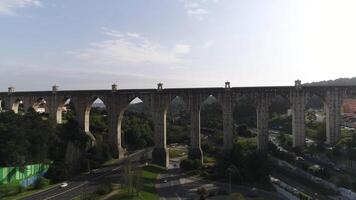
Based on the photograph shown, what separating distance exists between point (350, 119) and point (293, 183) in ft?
127

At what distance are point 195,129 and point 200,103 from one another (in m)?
4.09

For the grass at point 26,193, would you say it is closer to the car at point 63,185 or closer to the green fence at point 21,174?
the car at point 63,185

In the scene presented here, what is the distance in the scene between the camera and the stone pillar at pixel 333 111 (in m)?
58.3

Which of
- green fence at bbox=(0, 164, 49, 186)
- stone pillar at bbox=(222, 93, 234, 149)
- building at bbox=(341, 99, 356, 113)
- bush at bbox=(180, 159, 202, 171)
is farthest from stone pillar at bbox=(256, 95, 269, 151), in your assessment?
building at bbox=(341, 99, 356, 113)

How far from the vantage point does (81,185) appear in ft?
160

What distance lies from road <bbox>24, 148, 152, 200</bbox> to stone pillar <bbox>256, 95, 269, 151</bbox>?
21.4 meters

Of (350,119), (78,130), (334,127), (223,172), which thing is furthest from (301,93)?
(78,130)

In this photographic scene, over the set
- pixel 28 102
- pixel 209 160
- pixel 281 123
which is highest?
pixel 28 102

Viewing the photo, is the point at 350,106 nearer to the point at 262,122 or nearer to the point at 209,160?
the point at 262,122

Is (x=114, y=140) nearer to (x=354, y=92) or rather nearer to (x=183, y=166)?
(x=183, y=166)

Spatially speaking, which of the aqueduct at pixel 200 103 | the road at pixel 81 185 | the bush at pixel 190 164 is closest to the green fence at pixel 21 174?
the road at pixel 81 185

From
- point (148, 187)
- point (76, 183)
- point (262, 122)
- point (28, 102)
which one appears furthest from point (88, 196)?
point (28, 102)

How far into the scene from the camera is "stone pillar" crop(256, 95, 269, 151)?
5872 centimetres

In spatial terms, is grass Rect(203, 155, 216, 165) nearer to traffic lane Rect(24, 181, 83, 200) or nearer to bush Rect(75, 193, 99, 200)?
traffic lane Rect(24, 181, 83, 200)
